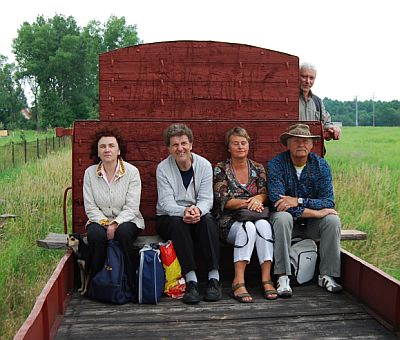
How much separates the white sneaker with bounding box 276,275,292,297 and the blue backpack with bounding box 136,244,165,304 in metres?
0.90

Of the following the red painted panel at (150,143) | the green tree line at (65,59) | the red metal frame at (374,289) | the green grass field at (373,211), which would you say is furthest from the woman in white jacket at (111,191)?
the green tree line at (65,59)

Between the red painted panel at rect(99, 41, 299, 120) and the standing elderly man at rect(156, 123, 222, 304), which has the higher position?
the red painted panel at rect(99, 41, 299, 120)

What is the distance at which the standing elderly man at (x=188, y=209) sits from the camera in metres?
4.29

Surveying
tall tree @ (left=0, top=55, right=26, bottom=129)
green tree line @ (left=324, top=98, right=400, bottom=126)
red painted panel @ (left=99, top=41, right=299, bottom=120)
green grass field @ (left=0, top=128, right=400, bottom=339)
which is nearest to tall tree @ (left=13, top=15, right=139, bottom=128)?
tall tree @ (left=0, top=55, right=26, bottom=129)

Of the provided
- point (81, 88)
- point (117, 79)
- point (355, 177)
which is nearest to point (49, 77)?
point (81, 88)

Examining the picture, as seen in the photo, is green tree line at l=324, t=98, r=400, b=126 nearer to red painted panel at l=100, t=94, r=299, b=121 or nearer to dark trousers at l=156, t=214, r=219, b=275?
red painted panel at l=100, t=94, r=299, b=121

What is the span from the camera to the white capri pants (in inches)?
171

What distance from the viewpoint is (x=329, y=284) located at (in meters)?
4.43

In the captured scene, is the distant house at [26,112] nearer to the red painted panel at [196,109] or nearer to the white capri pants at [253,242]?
the red painted panel at [196,109]

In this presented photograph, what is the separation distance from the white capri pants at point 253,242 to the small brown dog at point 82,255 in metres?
1.17

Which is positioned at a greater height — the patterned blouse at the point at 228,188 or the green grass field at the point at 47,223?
the patterned blouse at the point at 228,188

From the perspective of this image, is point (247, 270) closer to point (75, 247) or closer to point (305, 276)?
point (305, 276)

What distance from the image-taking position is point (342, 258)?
457 centimetres

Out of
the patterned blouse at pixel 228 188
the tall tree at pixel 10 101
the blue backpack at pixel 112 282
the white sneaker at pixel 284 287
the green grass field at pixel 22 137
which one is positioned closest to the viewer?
the blue backpack at pixel 112 282
